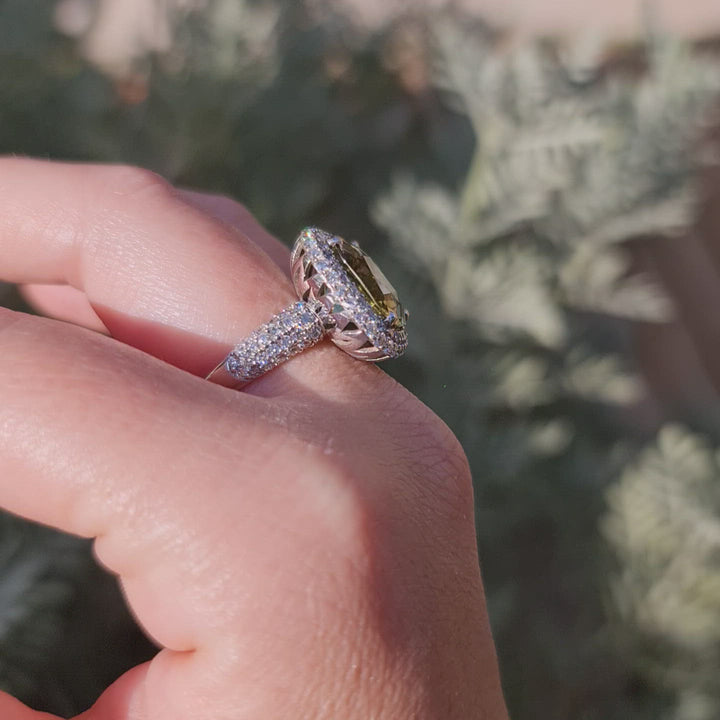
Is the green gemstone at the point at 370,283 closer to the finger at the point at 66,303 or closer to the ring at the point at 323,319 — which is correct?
the ring at the point at 323,319

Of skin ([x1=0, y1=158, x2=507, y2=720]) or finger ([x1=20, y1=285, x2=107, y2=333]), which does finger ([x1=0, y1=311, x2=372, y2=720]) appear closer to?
skin ([x1=0, y1=158, x2=507, y2=720])

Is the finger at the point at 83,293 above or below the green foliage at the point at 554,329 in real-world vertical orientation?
above

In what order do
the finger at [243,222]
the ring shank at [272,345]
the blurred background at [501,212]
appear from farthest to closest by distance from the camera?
the blurred background at [501,212], the finger at [243,222], the ring shank at [272,345]

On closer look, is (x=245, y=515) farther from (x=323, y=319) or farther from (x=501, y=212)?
(x=501, y=212)

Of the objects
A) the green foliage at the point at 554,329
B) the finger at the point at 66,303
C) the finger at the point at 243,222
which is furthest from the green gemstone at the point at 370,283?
the green foliage at the point at 554,329

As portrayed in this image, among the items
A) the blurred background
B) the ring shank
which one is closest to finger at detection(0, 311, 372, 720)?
the ring shank

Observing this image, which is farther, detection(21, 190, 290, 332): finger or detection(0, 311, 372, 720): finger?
detection(21, 190, 290, 332): finger

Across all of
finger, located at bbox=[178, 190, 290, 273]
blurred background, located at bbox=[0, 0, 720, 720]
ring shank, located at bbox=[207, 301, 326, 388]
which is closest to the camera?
ring shank, located at bbox=[207, 301, 326, 388]

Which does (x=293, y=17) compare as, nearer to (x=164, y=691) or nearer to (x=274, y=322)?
(x=274, y=322)
